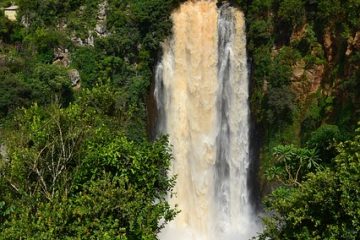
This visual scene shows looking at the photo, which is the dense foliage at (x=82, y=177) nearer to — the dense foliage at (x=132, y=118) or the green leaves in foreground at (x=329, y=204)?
the dense foliage at (x=132, y=118)

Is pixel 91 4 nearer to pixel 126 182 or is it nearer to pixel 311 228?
pixel 126 182

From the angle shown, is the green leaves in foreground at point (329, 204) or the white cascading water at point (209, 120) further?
the white cascading water at point (209, 120)

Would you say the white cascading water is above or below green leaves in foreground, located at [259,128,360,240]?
above

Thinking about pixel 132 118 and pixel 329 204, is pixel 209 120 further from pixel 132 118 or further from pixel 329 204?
pixel 329 204

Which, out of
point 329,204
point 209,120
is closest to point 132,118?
point 209,120

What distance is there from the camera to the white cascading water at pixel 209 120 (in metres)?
30.4

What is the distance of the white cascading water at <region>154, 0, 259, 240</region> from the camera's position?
99.8 ft

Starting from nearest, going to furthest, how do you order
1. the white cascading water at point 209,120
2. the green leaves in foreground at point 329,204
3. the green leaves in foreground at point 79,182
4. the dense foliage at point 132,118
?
the green leaves in foreground at point 329,204 < the green leaves in foreground at point 79,182 < the dense foliage at point 132,118 < the white cascading water at point 209,120

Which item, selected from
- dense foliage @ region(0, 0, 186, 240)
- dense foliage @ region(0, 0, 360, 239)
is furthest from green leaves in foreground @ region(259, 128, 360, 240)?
dense foliage @ region(0, 0, 186, 240)

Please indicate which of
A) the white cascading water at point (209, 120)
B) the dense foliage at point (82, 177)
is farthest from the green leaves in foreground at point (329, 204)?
the white cascading water at point (209, 120)

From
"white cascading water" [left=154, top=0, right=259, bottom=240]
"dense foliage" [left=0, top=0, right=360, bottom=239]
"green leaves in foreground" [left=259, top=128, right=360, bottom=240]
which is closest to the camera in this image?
"green leaves in foreground" [left=259, top=128, right=360, bottom=240]

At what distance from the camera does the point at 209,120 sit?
31281 mm

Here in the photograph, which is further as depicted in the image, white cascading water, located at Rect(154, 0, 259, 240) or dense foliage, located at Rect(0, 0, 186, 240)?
white cascading water, located at Rect(154, 0, 259, 240)

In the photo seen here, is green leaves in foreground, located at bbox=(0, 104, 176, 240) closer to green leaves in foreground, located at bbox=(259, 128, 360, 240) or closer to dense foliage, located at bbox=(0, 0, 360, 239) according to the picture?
dense foliage, located at bbox=(0, 0, 360, 239)
